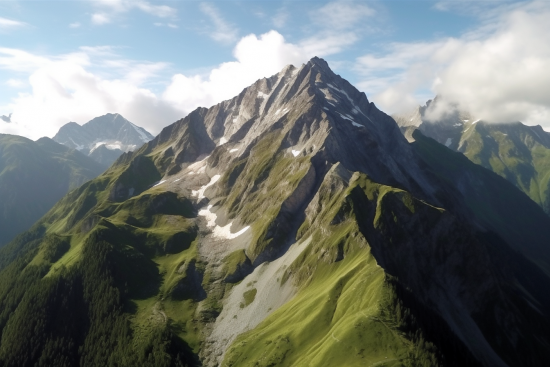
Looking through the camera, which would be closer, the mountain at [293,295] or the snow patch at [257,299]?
the mountain at [293,295]

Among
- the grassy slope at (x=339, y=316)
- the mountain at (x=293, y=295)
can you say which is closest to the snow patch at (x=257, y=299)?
the mountain at (x=293, y=295)

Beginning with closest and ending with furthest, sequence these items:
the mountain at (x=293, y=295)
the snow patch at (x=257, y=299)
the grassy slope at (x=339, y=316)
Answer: the grassy slope at (x=339, y=316) → the mountain at (x=293, y=295) → the snow patch at (x=257, y=299)

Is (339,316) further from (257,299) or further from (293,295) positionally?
(257,299)

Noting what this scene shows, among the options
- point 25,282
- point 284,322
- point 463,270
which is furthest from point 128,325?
point 463,270

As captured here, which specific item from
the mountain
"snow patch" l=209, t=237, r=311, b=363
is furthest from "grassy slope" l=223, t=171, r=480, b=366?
"snow patch" l=209, t=237, r=311, b=363

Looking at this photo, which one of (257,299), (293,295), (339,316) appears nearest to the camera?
(339,316)

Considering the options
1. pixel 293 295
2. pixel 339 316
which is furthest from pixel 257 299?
pixel 339 316

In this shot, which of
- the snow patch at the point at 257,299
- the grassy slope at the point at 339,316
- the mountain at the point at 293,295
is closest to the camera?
the grassy slope at the point at 339,316

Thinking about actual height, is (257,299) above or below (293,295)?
below

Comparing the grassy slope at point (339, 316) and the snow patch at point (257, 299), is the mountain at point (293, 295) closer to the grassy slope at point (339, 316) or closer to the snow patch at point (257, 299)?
the grassy slope at point (339, 316)

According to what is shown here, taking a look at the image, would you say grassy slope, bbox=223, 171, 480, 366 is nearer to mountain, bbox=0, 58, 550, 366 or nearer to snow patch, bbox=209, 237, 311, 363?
mountain, bbox=0, 58, 550, 366

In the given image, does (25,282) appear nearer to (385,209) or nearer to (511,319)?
(385,209)
